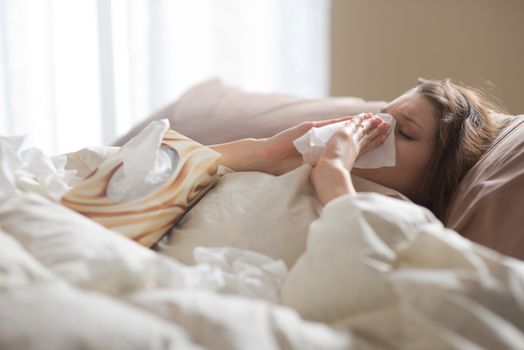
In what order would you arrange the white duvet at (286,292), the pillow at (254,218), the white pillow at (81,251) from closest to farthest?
the white duvet at (286,292) → the white pillow at (81,251) → the pillow at (254,218)

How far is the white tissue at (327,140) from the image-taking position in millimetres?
1239

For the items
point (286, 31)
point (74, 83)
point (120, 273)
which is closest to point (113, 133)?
point (74, 83)

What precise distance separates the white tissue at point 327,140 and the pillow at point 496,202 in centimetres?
15

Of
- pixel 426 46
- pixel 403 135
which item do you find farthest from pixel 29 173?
pixel 426 46

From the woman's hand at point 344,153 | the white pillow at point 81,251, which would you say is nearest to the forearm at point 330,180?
the woman's hand at point 344,153

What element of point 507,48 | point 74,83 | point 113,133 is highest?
point 507,48

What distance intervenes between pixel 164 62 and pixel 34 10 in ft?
2.06

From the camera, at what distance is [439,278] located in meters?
0.69

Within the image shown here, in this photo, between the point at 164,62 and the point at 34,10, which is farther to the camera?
the point at 164,62

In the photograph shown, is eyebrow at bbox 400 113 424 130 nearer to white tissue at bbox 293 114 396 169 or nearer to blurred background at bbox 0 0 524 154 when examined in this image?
white tissue at bbox 293 114 396 169

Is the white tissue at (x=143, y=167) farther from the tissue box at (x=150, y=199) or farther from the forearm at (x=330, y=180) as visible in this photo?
the forearm at (x=330, y=180)

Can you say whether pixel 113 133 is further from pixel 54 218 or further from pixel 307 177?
pixel 54 218

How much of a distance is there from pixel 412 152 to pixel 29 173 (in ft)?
2.31

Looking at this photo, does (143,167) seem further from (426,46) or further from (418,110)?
(426,46)
